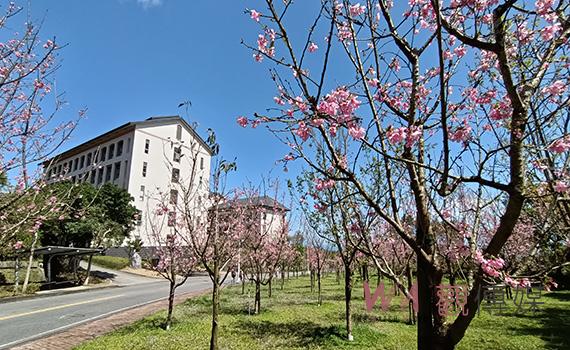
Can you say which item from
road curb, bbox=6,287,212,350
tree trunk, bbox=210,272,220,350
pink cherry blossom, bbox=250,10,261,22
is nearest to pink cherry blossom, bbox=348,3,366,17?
pink cherry blossom, bbox=250,10,261,22

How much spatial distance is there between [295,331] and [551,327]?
8.78m

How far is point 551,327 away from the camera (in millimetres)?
11547

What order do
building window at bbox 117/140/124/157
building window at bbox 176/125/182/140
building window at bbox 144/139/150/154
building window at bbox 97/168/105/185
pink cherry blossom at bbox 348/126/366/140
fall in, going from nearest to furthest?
pink cherry blossom at bbox 348/126/366/140, building window at bbox 144/139/150/154, building window at bbox 117/140/124/157, building window at bbox 97/168/105/185, building window at bbox 176/125/182/140

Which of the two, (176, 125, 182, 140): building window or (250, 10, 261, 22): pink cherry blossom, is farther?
(176, 125, 182, 140): building window

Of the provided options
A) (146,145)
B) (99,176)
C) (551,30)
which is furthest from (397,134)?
(99,176)

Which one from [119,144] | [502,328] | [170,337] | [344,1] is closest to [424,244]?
[344,1]

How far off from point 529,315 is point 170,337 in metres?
13.8

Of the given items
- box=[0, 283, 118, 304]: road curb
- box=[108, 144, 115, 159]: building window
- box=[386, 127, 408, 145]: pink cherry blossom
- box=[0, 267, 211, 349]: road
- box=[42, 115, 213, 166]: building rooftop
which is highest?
box=[42, 115, 213, 166]: building rooftop

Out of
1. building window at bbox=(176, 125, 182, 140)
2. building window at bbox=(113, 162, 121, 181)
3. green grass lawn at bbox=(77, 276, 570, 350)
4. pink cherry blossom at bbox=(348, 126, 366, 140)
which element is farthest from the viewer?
building window at bbox=(176, 125, 182, 140)

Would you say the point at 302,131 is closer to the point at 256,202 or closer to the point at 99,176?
the point at 256,202

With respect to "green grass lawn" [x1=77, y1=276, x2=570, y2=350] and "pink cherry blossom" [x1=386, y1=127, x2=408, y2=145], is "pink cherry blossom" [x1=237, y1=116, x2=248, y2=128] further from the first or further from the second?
"green grass lawn" [x1=77, y1=276, x2=570, y2=350]

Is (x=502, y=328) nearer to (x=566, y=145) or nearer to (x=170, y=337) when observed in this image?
(x=170, y=337)

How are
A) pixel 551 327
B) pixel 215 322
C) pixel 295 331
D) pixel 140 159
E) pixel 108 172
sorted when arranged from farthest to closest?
pixel 108 172, pixel 140 159, pixel 551 327, pixel 295 331, pixel 215 322

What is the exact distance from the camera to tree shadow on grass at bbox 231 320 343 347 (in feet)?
29.2
